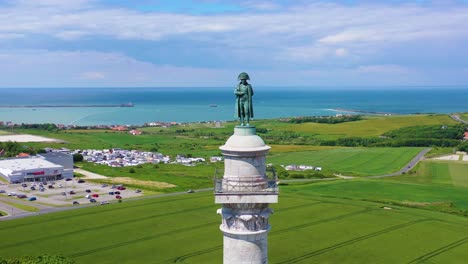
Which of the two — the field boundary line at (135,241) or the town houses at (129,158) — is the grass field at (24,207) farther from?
the town houses at (129,158)

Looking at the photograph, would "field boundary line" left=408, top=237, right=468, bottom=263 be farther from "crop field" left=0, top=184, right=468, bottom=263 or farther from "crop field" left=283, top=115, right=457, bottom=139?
"crop field" left=283, top=115, right=457, bottom=139

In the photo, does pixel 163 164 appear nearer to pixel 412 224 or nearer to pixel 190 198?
pixel 190 198

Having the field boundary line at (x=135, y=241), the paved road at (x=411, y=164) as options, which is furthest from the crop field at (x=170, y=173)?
the paved road at (x=411, y=164)

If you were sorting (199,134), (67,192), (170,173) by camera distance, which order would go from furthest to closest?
(199,134) → (170,173) → (67,192)

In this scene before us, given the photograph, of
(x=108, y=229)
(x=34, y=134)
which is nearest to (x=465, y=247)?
(x=108, y=229)

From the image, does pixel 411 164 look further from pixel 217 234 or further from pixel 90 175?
pixel 217 234

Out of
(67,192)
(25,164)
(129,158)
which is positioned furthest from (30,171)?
(129,158)
